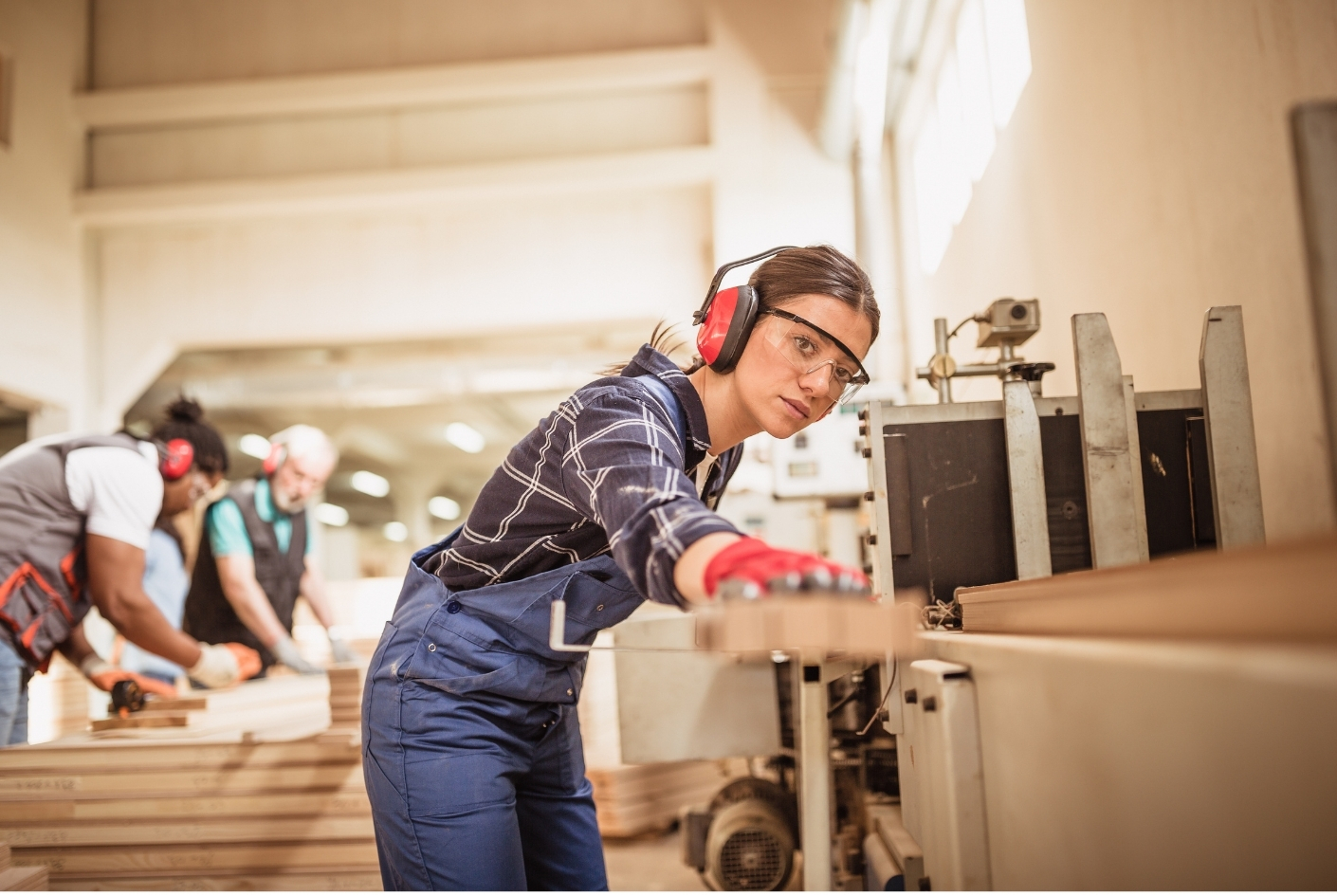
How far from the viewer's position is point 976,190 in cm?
390

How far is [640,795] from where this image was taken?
366 cm

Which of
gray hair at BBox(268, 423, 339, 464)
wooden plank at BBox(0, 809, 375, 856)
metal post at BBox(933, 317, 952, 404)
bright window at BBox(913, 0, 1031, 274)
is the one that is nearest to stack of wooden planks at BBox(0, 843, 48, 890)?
wooden plank at BBox(0, 809, 375, 856)

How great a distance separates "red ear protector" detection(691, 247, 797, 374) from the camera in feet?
4.21

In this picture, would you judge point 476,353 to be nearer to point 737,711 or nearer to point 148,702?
point 148,702

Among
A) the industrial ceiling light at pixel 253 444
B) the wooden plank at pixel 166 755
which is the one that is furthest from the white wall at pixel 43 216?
the wooden plank at pixel 166 755

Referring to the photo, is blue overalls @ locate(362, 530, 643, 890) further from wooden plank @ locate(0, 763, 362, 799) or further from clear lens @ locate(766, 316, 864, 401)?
wooden plank @ locate(0, 763, 362, 799)

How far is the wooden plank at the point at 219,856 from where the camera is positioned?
2.51m

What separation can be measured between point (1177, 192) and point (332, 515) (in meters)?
13.9

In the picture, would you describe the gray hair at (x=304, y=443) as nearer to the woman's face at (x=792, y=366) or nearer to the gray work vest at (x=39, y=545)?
the gray work vest at (x=39, y=545)

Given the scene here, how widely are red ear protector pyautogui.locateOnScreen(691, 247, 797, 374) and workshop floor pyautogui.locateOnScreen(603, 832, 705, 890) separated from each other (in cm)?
213

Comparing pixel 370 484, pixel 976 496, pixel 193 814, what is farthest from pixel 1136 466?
pixel 370 484

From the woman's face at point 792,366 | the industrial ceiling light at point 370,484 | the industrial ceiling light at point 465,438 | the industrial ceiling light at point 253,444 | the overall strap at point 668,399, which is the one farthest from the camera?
the industrial ceiling light at point 370,484

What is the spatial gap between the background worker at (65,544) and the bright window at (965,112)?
125 inches

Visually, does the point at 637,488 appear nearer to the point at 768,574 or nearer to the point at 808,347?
the point at 768,574
